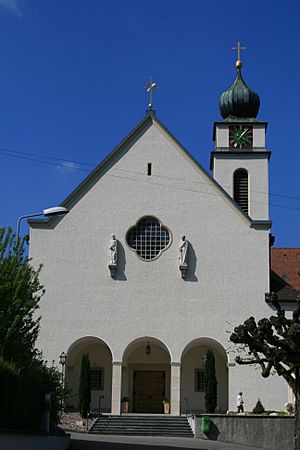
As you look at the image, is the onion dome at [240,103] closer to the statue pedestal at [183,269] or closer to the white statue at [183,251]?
the white statue at [183,251]

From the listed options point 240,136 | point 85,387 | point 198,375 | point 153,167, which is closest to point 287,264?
point 240,136

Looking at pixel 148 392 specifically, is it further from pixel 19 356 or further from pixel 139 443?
pixel 19 356

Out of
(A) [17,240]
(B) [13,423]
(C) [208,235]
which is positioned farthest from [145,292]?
(B) [13,423]

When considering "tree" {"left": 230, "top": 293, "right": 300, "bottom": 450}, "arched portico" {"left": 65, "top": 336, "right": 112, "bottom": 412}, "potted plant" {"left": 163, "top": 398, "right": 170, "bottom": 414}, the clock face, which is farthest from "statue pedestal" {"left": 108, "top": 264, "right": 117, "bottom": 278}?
"tree" {"left": 230, "top": 293, "right": 300, "bottom": 450}

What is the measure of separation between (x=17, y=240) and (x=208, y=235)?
1346 cm

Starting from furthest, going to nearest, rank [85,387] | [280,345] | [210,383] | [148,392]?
[148,392] < [210,383] < [85,387] < [280,345]

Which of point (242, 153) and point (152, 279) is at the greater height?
point (242, 153)

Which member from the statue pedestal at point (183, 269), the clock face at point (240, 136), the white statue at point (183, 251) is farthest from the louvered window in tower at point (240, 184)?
the statue pedestal at point (183, 269)

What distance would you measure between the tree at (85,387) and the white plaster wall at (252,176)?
1367 centimetres

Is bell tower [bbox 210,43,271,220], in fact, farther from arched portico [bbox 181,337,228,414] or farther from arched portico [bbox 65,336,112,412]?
arched portico [bbox 65,336,112,412]

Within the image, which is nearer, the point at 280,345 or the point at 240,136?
the point at 280,345

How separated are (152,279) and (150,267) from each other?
546mm

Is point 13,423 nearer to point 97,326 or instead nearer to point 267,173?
point 97,326

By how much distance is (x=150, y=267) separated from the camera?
34.3 metres
